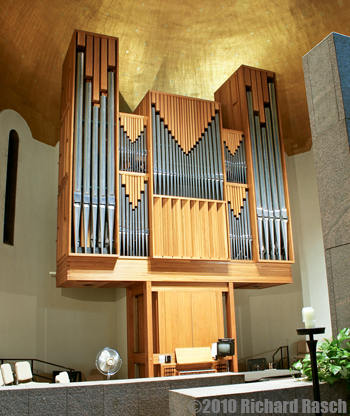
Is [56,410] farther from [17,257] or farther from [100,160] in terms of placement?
[17,257]

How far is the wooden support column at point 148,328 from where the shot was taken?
338 inches

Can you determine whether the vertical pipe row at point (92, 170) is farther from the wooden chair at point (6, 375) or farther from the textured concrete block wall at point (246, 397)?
the textured concrete block wall at point (246, 397)

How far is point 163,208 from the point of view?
A: 9.34 m

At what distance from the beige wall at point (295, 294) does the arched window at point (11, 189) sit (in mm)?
6522

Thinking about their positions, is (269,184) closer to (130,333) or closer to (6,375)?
(130,333)

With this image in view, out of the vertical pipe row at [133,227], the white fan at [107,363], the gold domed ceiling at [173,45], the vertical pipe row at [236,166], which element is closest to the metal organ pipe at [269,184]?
the vertical pipe row at [236,166]

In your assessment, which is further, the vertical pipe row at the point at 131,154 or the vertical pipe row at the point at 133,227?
the vertical pipe row at the point at 131,154

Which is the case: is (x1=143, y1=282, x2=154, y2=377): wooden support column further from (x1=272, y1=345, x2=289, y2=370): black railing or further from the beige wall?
the beige wall

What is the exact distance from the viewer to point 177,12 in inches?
502

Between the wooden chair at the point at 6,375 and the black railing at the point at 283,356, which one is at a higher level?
the wooden chair at the point at 6,375

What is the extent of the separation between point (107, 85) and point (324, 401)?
775cm

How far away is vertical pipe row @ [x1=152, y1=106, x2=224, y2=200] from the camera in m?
9.59

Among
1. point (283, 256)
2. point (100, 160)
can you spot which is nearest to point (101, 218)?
point (100, 160)

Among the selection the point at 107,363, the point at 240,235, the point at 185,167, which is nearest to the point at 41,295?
the point at 185,167
